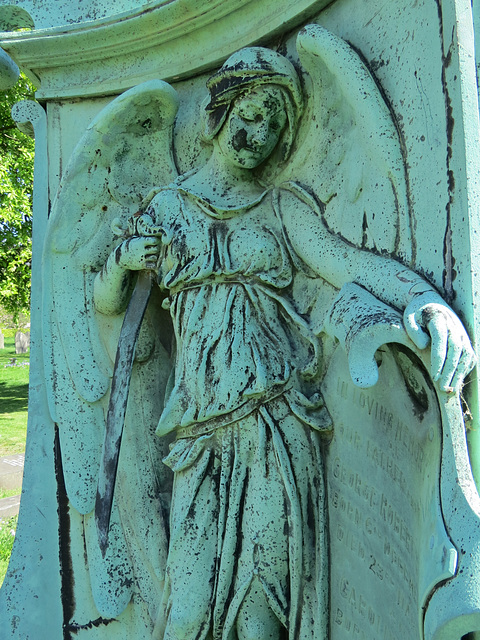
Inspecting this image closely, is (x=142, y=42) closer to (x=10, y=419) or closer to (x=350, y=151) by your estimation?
(x=350, y=151)

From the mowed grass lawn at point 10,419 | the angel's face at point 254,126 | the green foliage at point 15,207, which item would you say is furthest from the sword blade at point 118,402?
the green foliage at point 15,207

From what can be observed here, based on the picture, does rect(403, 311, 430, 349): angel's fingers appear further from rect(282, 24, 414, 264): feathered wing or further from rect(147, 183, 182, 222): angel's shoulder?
rect(147, 183, 182, 222): angel's shoulder

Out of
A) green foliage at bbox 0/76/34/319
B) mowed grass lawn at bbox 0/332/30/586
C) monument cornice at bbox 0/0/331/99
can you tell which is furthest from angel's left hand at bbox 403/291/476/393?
green foliage at bbox 0/76/34/319

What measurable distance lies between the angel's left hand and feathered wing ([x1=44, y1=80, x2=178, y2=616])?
1272 millimetres

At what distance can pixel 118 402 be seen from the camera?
2.46 metres

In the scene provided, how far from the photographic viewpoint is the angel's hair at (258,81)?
7.25 feet

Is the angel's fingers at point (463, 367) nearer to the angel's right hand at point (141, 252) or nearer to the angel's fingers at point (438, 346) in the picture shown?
the angel's fingers at point (438, 346)

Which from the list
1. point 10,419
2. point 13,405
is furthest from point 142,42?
point 13,405

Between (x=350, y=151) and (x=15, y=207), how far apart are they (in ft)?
27.3

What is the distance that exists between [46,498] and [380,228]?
178cm

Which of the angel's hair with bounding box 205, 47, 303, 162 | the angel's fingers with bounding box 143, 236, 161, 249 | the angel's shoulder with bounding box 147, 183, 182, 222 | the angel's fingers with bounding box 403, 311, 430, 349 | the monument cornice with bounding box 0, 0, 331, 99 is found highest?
the monument cornice with bounding box 0, 0, 331, 99

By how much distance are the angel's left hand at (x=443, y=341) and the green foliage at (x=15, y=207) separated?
8695 mm

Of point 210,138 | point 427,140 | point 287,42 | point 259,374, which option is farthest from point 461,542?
point 287,42

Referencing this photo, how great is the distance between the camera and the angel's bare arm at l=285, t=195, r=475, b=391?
5.15 ft
